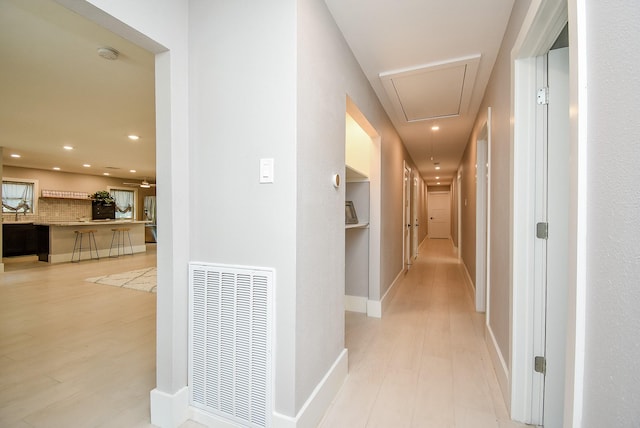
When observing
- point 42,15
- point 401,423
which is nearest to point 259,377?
point 401,423

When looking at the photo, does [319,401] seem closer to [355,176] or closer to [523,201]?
[523,201]

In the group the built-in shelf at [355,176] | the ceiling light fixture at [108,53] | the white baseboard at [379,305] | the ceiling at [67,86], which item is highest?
the ceiling at [67,86]

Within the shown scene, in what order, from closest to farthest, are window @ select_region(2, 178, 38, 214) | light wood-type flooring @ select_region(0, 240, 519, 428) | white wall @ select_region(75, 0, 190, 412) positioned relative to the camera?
white wall @ select_region(75, 0, 190, 412)
light wood-type flooring @ select_region(0, 240, 519, 428)
window @ select_region(2, 178, 38, 214)

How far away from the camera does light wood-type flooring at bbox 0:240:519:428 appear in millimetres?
1614

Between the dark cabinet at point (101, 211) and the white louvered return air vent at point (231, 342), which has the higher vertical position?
the dark cabinet at point (101, 211)

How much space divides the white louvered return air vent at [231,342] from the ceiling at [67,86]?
6.30ft

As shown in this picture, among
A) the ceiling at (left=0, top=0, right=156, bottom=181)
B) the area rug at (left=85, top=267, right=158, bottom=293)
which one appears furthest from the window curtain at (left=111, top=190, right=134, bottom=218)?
the area rug at (left=85, top=267, right=158, bottom=293)

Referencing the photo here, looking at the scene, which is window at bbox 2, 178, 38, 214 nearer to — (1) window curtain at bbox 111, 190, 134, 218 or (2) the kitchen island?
(2) the kitchen island

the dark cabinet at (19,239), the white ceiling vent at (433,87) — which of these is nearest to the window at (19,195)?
the dark cabinet at (19,239)

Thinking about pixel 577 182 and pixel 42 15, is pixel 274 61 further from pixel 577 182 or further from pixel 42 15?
pixel 42 15

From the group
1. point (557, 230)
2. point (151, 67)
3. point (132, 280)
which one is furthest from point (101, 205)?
point (557, 230)

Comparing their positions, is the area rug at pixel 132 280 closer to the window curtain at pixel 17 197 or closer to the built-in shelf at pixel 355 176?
the built-in shelf at pixel 355 176

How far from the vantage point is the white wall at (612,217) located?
22.9 inches

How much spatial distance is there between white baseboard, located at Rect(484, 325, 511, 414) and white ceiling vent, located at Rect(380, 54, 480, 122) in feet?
7.57
